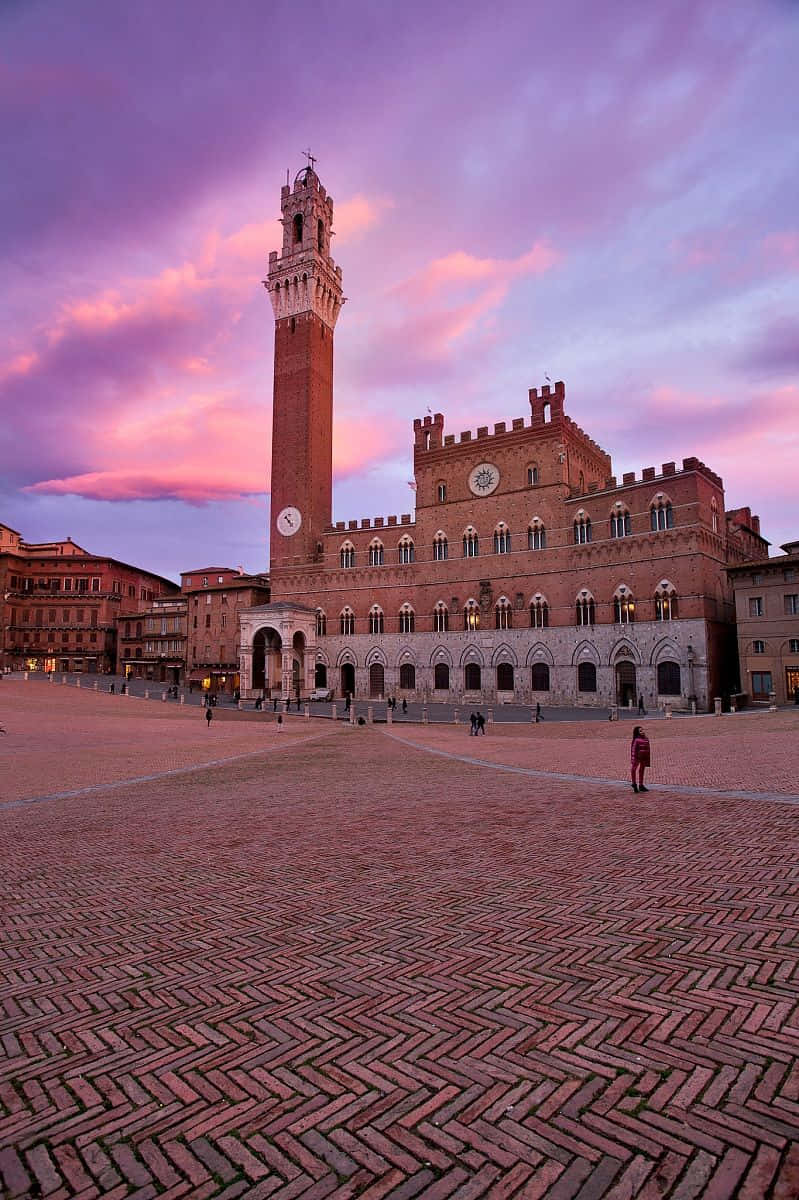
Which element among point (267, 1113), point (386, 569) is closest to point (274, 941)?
point (267, 1113)

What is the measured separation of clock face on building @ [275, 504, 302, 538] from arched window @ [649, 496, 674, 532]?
30452 millimetres

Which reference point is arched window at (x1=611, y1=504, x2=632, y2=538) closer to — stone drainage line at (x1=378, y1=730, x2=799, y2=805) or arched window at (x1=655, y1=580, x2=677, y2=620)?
arched window at (x1=655, y1=580, x2=677, y2=620)

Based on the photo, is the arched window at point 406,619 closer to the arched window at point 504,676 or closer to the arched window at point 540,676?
the arched window at point 504,676

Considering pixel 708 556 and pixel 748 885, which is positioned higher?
pixel 708 556

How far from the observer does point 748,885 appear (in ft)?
20.5

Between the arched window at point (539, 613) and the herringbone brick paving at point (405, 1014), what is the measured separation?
3770 centimetres

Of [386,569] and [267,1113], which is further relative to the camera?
[386,569]

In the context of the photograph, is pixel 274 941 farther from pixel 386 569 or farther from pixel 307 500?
pixel 307 500

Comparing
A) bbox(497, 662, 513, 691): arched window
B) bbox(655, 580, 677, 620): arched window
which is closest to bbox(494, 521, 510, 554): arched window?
bbox(497, 662, 513, 691): arched window

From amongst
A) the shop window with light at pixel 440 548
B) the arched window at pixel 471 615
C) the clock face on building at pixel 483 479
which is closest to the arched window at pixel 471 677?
the arched window at pixel 471 615

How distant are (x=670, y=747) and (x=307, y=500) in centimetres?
4310

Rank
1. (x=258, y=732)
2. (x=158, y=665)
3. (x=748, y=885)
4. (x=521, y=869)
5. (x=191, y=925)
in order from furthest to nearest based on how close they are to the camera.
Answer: (x=158, y=665), (x=258, y=732), (x=521, y=869), (x=748, y=885), (x=191, y=925)

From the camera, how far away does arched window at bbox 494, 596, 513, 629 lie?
4791 cm

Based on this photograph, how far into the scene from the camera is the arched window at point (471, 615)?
49.4 meters
